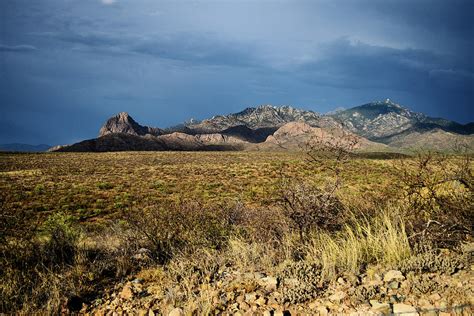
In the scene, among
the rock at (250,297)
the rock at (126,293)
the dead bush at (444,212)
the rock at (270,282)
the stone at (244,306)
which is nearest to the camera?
the stone at (244,306)

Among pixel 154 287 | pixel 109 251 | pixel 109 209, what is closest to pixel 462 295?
pixel 154 287

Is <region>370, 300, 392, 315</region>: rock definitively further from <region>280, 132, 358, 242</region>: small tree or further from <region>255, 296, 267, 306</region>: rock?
<region>280, 132, 358, 242</region>: small tree

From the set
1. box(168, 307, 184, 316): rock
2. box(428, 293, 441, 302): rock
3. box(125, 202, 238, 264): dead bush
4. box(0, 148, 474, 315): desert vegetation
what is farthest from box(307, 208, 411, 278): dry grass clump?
box(125, 202, 238, 264): dead bush

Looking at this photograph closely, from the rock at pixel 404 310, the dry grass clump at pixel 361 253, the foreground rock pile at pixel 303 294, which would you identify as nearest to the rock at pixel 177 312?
the foreground rock pile at pixel 303 294

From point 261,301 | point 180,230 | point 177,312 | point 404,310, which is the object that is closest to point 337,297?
point 404,310

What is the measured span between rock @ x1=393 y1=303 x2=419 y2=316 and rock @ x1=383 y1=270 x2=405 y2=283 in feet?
2.01

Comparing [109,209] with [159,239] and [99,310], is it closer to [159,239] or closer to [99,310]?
[159,239]

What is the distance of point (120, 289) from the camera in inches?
186

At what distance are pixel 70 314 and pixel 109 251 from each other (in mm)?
2063

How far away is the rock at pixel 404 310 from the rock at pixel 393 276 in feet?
2.01

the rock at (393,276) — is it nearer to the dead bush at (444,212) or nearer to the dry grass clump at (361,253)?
the dry grass clump at (361,253)

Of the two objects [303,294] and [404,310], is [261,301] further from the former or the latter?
[404,310]

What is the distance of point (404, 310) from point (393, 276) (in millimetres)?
754

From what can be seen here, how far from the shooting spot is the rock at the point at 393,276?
4.09 m
